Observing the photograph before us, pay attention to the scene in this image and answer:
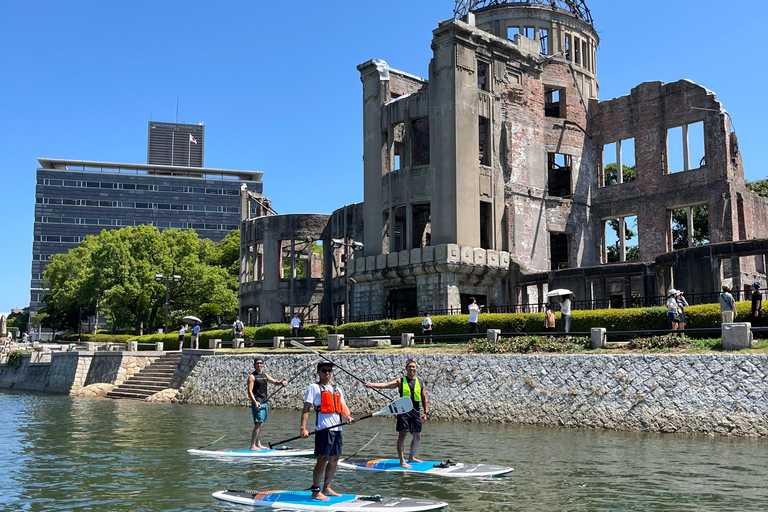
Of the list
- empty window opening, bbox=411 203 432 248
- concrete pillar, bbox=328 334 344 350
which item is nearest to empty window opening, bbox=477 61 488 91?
empty window opening, bbox=411 203 432 248

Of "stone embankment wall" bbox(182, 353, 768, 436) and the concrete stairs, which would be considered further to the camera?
the concrete stairs

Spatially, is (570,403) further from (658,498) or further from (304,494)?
(304,494)

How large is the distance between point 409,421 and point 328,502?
3.53 meters

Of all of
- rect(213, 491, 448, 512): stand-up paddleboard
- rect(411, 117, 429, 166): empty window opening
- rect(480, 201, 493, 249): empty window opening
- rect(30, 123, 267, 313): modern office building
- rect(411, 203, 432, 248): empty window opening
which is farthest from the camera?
rect(30, 123, 267, 313): modern office building

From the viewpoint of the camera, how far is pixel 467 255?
128ft

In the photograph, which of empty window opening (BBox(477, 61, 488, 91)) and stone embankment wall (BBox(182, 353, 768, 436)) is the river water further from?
empty window opening (BBox(477, 61, 488, 91))

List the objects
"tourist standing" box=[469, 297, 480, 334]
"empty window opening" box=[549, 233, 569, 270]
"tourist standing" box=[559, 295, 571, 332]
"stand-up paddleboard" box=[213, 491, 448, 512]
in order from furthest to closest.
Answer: "empty window opening" box=[549, 233, 569, 270]
"tourist standing" box=[469, 297, 480, 334]
"tourist standing" box=[559, 295, 571, 332]
"stand-up paddleboard" box=[213, 491, 448, 512]

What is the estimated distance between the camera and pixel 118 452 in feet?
55.3

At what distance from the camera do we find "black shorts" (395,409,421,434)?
45.6ft

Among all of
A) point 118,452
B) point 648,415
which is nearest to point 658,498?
point 648,415

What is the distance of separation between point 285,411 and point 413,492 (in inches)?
663

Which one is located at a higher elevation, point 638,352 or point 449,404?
point 638,352

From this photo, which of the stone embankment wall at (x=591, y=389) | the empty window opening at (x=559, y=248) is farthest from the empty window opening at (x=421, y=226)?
the stone embankment wall at (x=591, y=389)

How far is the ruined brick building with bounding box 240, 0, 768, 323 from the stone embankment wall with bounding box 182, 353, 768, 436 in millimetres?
11746
